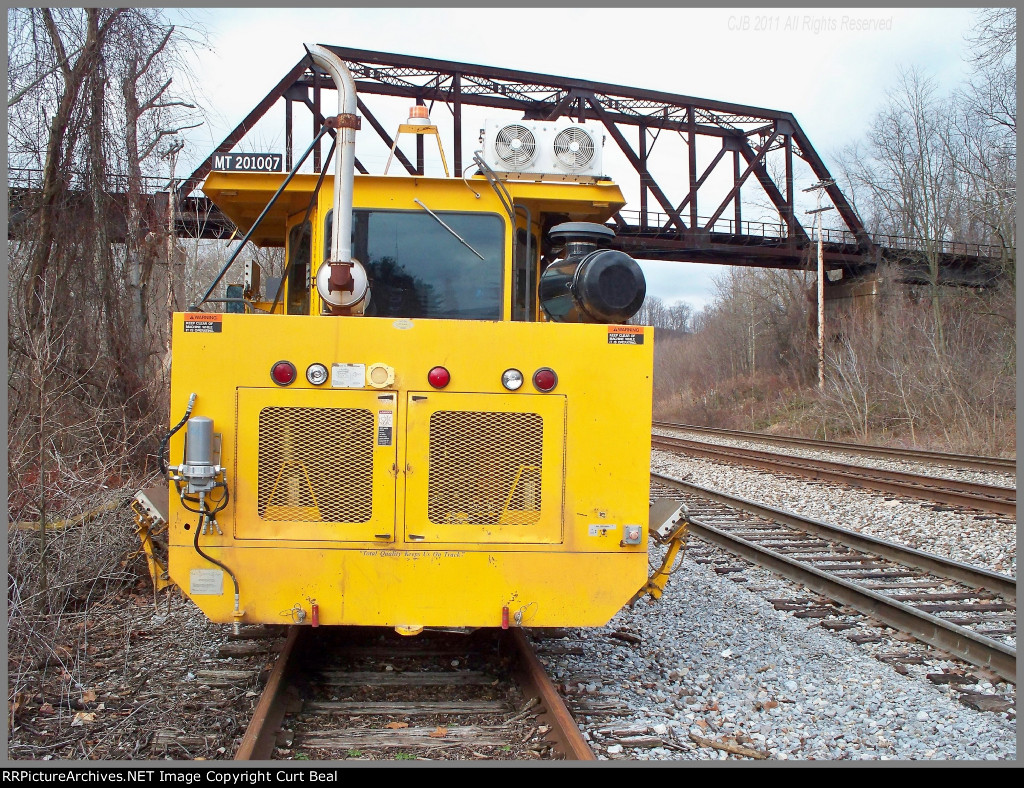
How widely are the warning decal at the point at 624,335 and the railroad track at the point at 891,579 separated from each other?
10.6 ft

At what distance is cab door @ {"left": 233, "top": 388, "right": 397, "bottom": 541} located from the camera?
13.2 feet

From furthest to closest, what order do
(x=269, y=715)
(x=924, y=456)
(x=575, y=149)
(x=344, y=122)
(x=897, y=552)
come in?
1. (x=924, y=456)
2. (x=897, y=552)
3. (x=575, y=149)
4. (x=344, y=122)
5. (x=269, y=715)

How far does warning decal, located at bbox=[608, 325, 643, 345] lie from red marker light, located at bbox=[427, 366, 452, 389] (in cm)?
88

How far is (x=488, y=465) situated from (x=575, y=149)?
2.23 meters

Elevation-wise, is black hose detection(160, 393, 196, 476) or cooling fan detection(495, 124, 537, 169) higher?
cooling fan detection(495, 124, 537, 169)

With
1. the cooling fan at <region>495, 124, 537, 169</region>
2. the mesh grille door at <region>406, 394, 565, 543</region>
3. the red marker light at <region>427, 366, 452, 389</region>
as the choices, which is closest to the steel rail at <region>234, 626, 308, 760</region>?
the mesh grille door at <region>406, 394, 565, 543</region>

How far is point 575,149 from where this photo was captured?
5062 millimetres

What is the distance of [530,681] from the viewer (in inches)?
170

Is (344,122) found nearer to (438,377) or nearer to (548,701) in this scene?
(438,377)

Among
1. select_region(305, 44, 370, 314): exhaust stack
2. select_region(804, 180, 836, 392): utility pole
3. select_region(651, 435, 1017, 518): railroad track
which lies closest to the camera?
select_region(305, 44, 370, 314): exhaust stack

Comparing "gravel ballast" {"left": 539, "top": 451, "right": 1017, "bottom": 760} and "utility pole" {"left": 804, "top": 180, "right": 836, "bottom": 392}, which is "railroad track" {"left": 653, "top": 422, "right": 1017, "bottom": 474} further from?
"gravel ballast" {"left": 539, "top": 451, "right": 1017, "bottom": 760}

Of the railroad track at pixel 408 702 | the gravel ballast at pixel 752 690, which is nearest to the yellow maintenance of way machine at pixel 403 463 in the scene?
the railroad track at pixel 408 702

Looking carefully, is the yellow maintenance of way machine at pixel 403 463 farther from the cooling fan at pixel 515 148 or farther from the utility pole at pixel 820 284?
the utility pole at pixel 820 284

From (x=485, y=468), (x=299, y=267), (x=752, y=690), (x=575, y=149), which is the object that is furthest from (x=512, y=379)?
(x=752, y=690)
